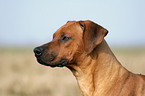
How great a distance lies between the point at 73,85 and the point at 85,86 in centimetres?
612

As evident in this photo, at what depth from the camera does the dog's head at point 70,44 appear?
520 cm

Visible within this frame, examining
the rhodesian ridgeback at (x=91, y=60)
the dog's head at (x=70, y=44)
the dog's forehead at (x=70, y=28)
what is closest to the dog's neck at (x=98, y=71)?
the rhodesian ridgeback at (x=91, y=60)

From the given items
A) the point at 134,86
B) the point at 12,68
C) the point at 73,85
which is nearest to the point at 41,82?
the point at 73,85

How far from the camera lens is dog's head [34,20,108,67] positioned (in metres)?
5.20

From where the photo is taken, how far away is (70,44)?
17.7ft

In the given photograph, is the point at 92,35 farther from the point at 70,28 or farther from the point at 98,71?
the point at 98,71

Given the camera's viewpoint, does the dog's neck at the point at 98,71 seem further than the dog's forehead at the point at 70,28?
No

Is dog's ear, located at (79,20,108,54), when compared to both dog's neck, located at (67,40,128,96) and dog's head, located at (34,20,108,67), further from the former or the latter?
dog's neck, located at (67,40,128,96)

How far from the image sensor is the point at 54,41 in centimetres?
546

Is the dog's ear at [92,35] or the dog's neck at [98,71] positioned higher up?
the dog's ear at [92,35]

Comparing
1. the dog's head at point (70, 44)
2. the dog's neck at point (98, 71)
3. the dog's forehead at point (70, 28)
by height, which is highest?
the dog's forehead at point (70, 28)

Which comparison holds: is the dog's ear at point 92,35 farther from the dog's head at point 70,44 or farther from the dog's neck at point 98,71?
the dog's neck at point 98,71

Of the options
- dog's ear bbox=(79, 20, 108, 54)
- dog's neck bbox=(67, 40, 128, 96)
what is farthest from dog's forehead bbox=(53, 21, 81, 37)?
dog's neck bbox=(67, 40, 128, 96)

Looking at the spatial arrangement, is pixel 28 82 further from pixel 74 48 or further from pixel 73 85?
pixel 74 48
